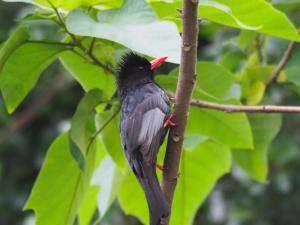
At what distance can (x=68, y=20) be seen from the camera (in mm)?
2098

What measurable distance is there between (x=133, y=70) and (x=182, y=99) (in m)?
0.85

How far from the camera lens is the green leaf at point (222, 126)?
8.23 feet

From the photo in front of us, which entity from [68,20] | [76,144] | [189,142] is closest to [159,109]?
[189,142]

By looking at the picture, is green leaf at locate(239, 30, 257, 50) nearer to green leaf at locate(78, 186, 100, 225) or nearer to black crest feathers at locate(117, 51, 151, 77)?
black crest feathers at locate(117, 51, 151, 77)

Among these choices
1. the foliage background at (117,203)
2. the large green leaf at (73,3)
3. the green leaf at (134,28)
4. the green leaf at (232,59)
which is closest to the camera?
the green leaf at (134,28)

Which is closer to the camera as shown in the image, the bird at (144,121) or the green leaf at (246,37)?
the bird at (144,121)

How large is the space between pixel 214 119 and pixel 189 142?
4.7 inches

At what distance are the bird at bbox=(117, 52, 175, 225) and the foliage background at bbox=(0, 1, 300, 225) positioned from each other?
1.99 meters

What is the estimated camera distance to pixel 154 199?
2.11 meters

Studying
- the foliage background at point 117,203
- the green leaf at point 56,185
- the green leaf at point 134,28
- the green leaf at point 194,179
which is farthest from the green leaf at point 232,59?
the foliage background at point 117,203

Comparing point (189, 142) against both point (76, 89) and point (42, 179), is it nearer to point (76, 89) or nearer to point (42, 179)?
point (42, 179)

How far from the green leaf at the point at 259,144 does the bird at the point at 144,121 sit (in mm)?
439

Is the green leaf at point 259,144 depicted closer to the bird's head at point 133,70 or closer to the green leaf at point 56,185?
the bird's head at point 133,70

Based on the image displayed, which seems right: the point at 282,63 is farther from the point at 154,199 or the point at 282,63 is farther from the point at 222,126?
the point at 154,199
